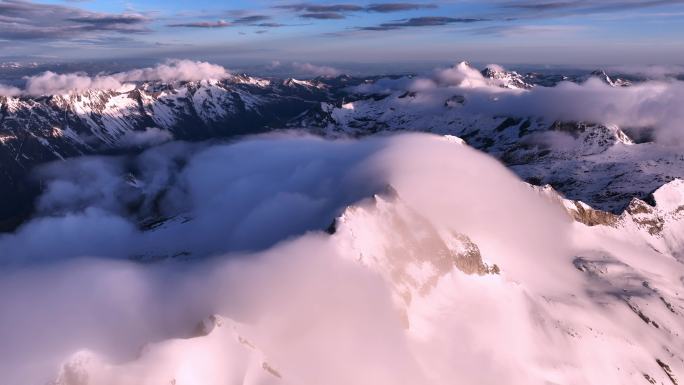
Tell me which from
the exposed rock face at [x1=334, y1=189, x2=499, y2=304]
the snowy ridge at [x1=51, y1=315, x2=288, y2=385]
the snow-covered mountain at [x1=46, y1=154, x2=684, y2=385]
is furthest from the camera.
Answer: the exposed rock face at [x1=334, y1=189, x2=499, y2=304]

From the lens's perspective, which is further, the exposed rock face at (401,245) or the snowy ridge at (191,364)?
the exposed rock face at (401,245)

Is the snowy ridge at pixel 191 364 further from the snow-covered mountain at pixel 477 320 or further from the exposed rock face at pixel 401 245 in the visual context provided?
the exposed rock face at pixel 401 245

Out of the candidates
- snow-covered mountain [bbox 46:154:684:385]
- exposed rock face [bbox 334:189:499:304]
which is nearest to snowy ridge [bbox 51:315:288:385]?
snow-covered mountain [bbox 46:154:684:385]

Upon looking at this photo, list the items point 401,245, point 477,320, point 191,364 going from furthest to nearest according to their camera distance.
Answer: point 401,245 < point 477,320 < point 191,364

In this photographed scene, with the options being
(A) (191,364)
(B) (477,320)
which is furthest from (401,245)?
(A) (191,364)

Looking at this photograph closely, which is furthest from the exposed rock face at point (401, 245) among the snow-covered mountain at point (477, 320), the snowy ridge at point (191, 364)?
the snowy ridge at point (191, 364)

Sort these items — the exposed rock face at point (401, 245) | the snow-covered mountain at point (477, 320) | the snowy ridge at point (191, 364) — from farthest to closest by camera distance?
the exposed rock face at point (401, 245) → the snow-covered mountain at point (477, 320) → the snowy ridge at point (191, 364)

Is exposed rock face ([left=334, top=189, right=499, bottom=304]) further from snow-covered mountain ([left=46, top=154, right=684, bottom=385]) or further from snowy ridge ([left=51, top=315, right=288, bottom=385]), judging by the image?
snowy ridge ([left=51, top=315, right=288, bottom=385])

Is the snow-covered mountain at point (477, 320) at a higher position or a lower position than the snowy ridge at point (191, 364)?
lower

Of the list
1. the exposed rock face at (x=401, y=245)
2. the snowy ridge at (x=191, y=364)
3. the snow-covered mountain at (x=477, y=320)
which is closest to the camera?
the snowy ridge at (x=191, y=364)

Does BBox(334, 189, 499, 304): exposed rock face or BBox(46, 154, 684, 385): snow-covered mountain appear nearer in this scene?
BBox(46, 154, 684, 385): snow-covered mountain

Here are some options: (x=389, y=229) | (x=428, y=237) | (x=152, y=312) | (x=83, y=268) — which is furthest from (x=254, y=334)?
(x=83, y=268)

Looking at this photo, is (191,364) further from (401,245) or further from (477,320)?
(477,320)
